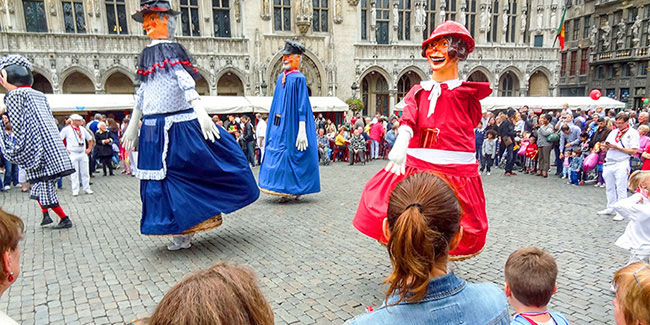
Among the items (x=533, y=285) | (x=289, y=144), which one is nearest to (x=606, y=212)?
(x=289, y=144)

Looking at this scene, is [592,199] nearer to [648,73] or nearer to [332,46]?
[332,46]

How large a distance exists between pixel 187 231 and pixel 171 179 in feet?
2.00

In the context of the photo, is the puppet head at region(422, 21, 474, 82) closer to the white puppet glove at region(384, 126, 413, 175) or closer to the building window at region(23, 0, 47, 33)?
the white puppet glove at region(384, 126, 413, 175)

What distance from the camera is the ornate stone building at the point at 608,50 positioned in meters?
28.4

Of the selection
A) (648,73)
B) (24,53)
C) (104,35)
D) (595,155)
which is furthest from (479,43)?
(24,53)

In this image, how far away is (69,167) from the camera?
18.3ft

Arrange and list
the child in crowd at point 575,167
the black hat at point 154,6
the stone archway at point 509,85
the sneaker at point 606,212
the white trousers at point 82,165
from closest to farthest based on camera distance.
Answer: the black hat at point 154,6
the sneaker at point 606,212
the white trousers at point 82,165
the child in crowd at point 575,167
the stone archway at point 509,85

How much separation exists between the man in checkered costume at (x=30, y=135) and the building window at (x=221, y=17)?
1724cm

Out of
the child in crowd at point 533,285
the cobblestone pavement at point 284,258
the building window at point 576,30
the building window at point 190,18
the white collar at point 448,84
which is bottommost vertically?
the cobblestone pavement at point 284,258

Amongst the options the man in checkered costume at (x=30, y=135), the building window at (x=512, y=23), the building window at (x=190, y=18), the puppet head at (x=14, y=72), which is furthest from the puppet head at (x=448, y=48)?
the building window at (x=512, y=23)

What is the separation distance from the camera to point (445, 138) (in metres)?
3.32

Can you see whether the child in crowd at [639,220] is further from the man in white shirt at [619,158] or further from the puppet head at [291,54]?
the puppet head at [291,54]

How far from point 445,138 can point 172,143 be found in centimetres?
288

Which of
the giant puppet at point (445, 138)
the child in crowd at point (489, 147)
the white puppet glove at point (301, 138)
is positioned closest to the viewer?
the giant puppet at point (445, 138)
